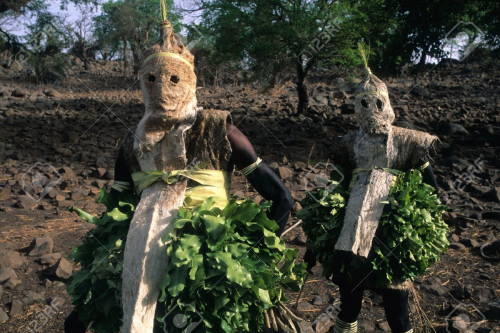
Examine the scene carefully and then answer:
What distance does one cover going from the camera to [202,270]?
2273 millimetres

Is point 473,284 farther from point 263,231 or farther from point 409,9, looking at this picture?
point 409,9

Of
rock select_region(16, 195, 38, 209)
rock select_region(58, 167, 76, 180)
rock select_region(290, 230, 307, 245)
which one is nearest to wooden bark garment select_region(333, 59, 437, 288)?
rock select_region(290, 230, 307, 245)

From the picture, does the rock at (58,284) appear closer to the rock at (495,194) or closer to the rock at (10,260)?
the rock at (10,260)

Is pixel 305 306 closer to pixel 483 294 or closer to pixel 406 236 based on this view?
pixel 483 294

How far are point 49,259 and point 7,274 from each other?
50 cm

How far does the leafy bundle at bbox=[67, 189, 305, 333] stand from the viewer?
2.29 m

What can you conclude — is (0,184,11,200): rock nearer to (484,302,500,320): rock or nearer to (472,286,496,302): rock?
(472,286,496,302): rock

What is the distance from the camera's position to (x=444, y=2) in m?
9.27

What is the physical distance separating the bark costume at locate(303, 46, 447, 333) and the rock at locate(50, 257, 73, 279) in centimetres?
281

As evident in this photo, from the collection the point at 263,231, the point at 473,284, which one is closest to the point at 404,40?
the point at 473,284

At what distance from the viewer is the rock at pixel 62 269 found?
4.97m

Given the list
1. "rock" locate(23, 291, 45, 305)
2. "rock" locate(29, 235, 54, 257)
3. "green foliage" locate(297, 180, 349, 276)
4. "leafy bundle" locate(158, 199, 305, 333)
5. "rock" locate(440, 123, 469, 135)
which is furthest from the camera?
"rock" locate(440, 123, 469, 135)

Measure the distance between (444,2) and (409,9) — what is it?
0.83m

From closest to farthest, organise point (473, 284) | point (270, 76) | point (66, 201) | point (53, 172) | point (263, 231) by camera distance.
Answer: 1. point (263, 231)
2. point (473, 284)
3. point (66, 201)
4. point (53, 172)
5. point (270, 76)
